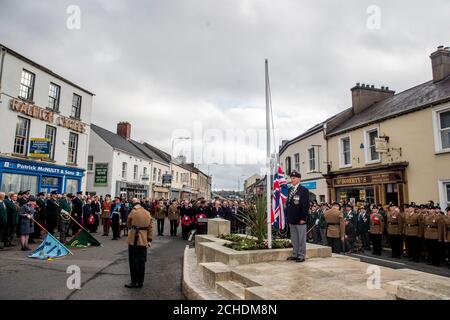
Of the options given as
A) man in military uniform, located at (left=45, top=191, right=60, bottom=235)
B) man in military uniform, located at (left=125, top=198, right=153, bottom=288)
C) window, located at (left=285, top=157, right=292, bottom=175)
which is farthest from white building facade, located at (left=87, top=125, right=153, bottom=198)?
man in military uniform, located at (left=125, top=198, right=153, bottom=288)

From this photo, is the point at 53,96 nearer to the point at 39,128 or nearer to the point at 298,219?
the point at 39,128

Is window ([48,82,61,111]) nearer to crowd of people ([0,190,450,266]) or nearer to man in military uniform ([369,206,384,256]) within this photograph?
crowd of people ([0,190,450,266])

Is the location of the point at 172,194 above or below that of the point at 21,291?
above

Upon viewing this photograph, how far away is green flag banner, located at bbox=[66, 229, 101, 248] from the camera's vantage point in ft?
37.9

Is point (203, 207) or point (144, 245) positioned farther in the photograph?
point (203, 207)

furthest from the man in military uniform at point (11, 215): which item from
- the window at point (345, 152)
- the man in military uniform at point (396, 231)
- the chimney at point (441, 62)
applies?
the chimney at point (441, 62)

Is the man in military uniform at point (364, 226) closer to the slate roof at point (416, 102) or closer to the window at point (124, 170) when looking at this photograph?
the slate roof at point (416, 102)

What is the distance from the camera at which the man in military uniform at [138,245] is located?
6656 mm

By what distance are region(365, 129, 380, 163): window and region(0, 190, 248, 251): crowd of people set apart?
7.61 m

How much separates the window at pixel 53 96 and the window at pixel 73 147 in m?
2.39
